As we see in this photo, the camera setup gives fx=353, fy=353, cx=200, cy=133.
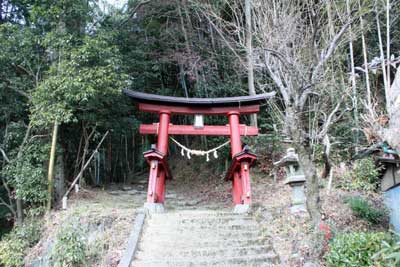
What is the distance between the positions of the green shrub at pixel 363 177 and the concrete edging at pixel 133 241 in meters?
4.11

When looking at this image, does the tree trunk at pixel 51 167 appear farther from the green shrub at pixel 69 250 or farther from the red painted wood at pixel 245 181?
the red painted wood at pixel 245 181

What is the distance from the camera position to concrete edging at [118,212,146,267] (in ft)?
15.3

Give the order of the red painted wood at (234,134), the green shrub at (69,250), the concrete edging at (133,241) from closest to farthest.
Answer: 1. the concrete edging at (133,241)
2. the green shrub at (69,250)
3. the red painted wood at (234,134)

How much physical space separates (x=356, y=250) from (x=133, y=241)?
2.97 m

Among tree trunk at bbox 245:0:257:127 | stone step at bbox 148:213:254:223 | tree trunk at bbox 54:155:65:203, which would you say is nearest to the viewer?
stone step at bbox 148:213:254:223

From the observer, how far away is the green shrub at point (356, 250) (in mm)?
3869

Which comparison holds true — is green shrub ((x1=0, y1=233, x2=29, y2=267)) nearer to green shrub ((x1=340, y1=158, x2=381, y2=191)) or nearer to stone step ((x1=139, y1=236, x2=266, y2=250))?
stone step ((x1=139, y1=236, x2=266, y2=250))

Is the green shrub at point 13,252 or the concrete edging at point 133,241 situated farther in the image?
the green shrub at point 13,252

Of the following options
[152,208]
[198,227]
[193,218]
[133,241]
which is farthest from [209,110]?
[133,241]

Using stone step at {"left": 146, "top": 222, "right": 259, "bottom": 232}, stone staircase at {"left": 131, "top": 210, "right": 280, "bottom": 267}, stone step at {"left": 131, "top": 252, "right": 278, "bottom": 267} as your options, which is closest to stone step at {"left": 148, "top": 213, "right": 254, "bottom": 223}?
stone staircase at {"left": 131, "top": 210, "right": 280, "bottom": 267}

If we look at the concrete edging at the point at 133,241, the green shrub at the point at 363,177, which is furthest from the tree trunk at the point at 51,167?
the green shrub at the point at 363,177

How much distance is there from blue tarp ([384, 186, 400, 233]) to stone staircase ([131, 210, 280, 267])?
2.07m

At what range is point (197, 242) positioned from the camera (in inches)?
A: 209

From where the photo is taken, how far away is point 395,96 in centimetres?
596
